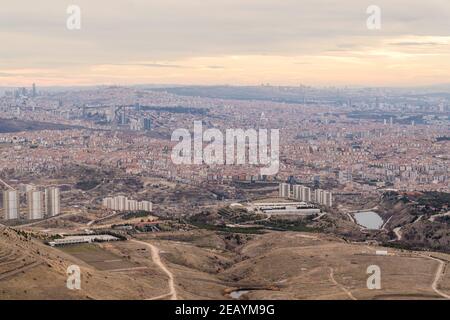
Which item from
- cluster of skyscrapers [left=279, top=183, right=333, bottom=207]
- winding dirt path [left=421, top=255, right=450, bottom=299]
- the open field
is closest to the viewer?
the open field

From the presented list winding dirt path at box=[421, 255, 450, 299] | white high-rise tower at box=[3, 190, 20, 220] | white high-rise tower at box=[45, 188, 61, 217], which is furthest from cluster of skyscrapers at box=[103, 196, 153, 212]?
winding dirt path at box=[421, 255, 450, 299]

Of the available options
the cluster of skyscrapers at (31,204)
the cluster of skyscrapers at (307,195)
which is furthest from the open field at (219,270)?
the cluster of skyscrapers at (307,195)

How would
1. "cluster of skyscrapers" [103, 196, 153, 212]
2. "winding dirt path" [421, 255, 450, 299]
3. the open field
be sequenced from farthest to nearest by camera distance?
"cluster of skyscrapers" [103, 196, 153, 212] < "winding dirt path" [421, 255, 450, 299] < the open field

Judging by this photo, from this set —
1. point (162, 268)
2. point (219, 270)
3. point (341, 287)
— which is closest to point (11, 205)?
point (219, 270)

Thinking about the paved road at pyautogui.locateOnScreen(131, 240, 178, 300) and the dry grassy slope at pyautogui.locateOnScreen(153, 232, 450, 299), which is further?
the dry grassy slope at pyautogui.locateOnScreen(153, 232, 450, 299)

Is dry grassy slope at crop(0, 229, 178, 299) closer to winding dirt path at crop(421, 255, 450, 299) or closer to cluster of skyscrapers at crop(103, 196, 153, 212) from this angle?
winding dirt path at crop(421, 255, 450, 299)

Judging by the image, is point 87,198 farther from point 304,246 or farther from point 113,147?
point 113,147

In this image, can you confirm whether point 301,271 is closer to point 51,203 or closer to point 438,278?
point 438,278

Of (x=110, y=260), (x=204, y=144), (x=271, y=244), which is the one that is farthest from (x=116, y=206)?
(x=204, y=144)
